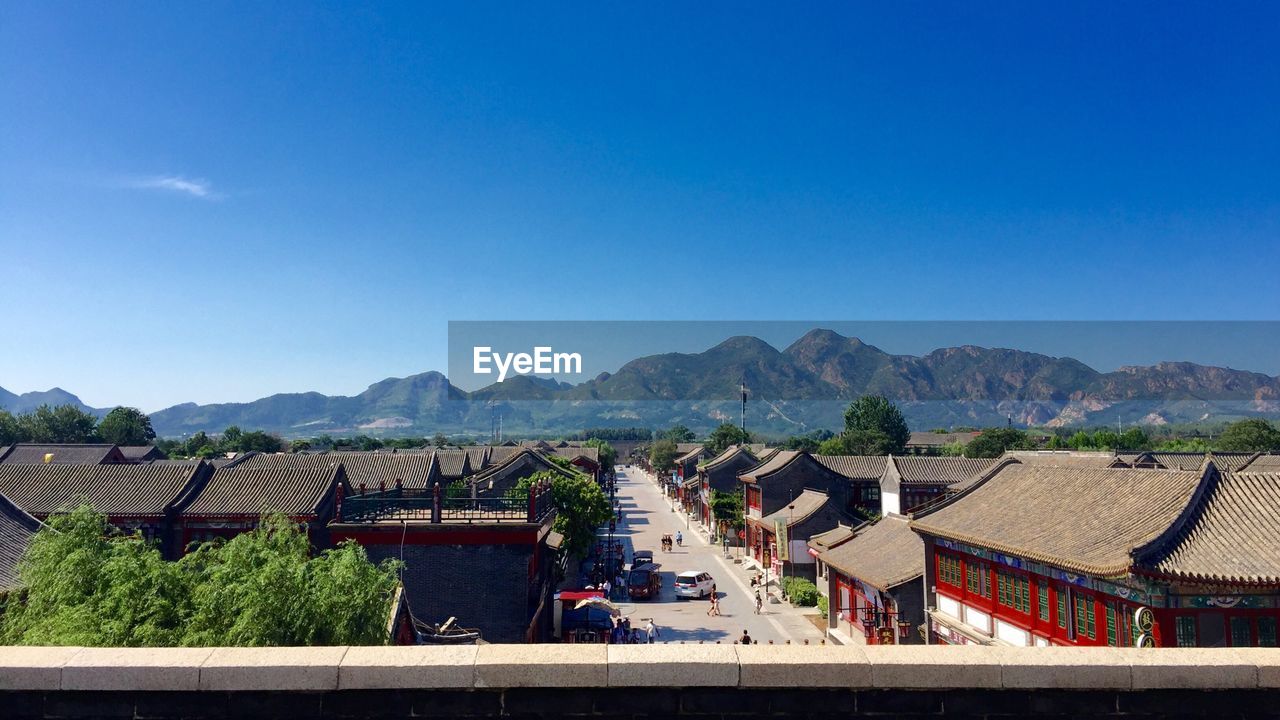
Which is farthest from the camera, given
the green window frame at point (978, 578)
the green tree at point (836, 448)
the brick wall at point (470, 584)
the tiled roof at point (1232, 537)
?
the green tree at point (836, 448)

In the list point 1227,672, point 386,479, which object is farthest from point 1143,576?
point 386,479

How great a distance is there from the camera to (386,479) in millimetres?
51906

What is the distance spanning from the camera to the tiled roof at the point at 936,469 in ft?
166

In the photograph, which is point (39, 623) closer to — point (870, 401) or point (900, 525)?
point (900, 525)

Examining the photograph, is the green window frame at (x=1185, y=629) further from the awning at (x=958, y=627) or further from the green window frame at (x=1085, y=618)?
A: the awning at (x=958, y=627)

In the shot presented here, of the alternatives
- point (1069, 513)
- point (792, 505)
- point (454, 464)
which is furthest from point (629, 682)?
point (454, 464)

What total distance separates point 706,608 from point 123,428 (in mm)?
106180

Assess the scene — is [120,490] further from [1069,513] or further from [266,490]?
[1069,513]

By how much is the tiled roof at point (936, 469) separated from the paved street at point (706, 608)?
43.8ft

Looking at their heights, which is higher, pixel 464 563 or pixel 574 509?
pixel 464 563

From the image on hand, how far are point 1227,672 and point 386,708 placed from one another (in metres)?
4.89

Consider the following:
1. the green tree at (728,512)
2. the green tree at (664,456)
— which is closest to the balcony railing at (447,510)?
the green tree at (728,512)

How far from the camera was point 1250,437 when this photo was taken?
287ft

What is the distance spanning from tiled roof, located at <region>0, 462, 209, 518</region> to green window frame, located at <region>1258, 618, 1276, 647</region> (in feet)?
106
